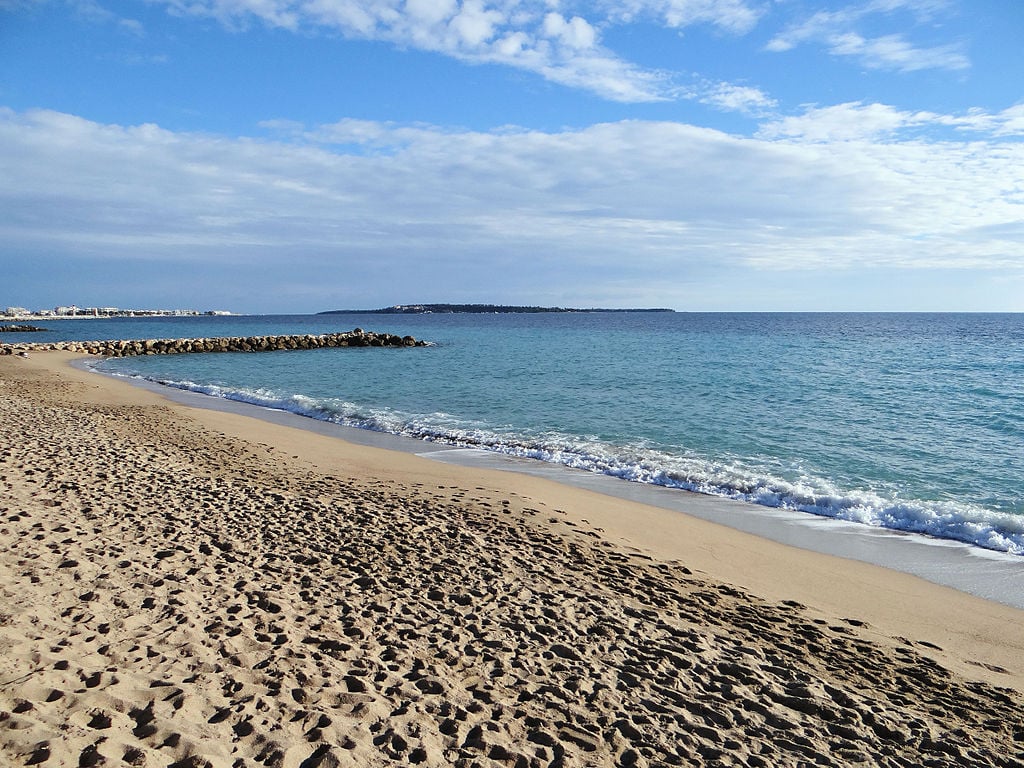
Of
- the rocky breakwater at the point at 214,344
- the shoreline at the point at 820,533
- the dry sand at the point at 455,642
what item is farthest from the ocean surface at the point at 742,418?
the rocky breakwater at the point at 214,344

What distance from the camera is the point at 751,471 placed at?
40.2 feet

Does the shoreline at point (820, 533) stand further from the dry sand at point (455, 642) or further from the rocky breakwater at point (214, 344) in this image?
the rocky breakwater at point (214, 344)

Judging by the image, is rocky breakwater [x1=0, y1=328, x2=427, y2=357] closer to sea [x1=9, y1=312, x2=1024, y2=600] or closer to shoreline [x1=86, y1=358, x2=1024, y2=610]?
sea [x1=9, y1=312, x2=1024, y2=600]

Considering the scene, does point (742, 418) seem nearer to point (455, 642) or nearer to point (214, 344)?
point (455, 642)

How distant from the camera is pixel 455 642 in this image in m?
4.97

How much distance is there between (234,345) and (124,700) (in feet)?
188

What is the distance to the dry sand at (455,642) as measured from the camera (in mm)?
3734

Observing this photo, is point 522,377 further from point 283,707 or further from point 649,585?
point 283,707

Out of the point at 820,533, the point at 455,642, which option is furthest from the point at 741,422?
the point at 455,642

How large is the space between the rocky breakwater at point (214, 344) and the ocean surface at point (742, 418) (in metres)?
12.7

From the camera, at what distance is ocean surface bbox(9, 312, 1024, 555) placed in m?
10.8

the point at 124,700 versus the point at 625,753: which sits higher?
the point at 124,700

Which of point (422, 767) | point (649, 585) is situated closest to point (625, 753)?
point (422, 767)

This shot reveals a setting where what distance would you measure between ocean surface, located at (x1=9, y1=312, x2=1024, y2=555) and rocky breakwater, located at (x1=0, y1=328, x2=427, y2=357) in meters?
12.7
